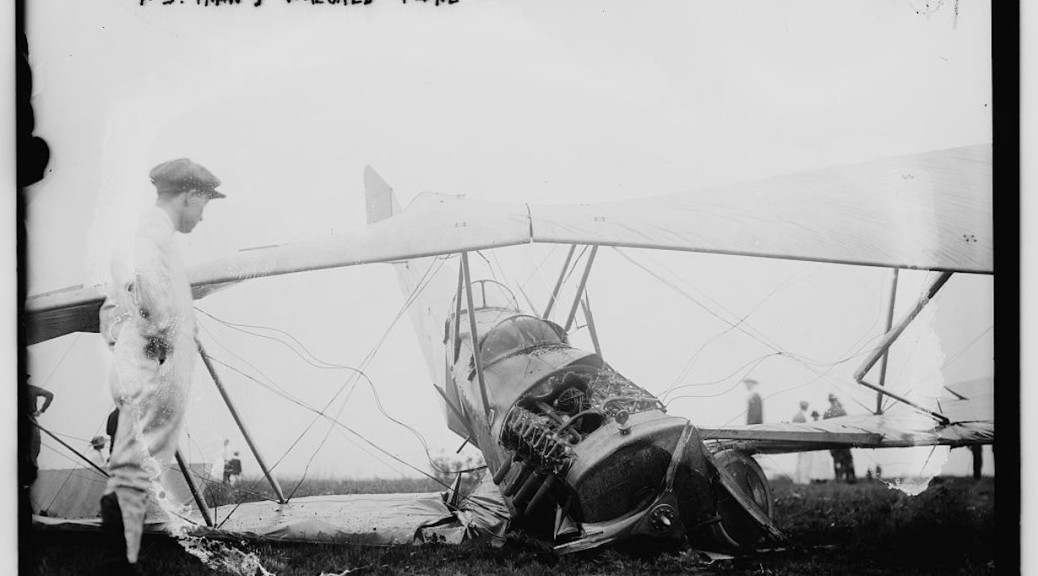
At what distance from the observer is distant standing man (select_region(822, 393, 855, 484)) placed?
395 cm

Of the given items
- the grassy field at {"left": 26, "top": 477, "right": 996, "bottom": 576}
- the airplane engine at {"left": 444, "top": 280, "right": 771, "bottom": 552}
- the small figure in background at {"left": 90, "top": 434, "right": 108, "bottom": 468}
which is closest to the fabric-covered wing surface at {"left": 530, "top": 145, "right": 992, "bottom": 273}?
the airplane engine at {"left": 444, "top": 280, "right": 771, "bottom": 552}

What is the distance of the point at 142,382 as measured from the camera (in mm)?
3943

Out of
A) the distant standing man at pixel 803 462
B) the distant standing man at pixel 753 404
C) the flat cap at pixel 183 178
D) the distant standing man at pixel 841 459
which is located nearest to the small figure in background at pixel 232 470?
the flat cap at pixel 183 178

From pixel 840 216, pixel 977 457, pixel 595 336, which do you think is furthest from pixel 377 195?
pixel 977 457

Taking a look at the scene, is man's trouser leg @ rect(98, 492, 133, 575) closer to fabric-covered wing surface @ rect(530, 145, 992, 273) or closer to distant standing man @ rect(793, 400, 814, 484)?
fabric-covered wing surface @ rect(530, 145, 992, 273)

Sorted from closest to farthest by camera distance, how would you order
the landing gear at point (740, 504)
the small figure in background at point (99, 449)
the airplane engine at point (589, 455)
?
the airplane engine at point (589, 455) < the landing gear at point (740, 504) < the small figure in background at point (99, 449)

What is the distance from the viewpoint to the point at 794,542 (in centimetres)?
388

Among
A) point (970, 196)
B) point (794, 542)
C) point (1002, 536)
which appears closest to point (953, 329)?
point (970, 196)

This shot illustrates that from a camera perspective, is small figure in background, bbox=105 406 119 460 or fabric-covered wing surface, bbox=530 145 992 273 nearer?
fabric-covered wing surface, bbox=530 145 992 273

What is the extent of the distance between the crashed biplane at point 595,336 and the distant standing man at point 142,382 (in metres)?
0.13

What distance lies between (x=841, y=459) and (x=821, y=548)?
394 mm

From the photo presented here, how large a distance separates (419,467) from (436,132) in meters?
1.51

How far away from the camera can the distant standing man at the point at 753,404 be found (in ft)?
13.0

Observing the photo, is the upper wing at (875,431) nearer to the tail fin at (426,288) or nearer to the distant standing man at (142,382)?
the tail fin at (426,288)
